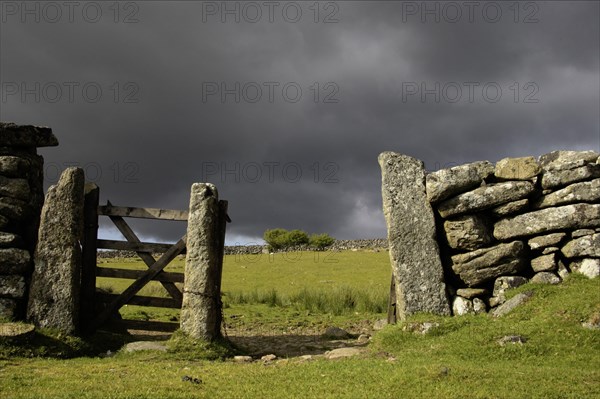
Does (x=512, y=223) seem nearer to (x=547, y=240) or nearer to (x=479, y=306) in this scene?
(x=547, y=240)

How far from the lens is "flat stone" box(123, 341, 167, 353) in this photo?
1353 cm

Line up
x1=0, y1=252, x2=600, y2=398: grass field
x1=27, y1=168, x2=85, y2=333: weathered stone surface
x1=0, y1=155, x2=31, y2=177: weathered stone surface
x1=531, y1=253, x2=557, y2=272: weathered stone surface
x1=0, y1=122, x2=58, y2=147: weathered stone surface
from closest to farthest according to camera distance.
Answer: x1=0, y1=252, x2=600, y2=398: grass field → x1=27, y1=168, x2=85, y2=333: weathered stone surface → x1=0, y1=155, x2=31, y2=177: weathered stone surface → x1=0, y1=122, x2=58, y2=147: weathered stone surface → x1=531, y1=253, x2=557, y2=272: weathered stone surface

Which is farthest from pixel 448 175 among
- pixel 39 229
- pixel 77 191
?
pixel 39 229

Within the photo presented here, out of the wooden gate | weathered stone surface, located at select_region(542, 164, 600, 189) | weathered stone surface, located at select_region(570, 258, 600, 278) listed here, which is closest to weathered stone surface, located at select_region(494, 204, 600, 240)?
weathered stone surface, located at select_region(542, 164, 600, 189)

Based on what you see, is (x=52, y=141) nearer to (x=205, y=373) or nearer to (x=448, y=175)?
(x=205, y=373)

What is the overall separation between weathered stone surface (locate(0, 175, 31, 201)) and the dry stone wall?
1155 centimetres

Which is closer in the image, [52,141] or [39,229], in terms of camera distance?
[39,229]

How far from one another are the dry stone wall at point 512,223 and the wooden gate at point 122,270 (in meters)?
6.87

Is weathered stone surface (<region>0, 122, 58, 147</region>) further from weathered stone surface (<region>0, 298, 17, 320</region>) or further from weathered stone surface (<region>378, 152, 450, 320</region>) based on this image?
weathered stone surface (<region>378, 152, 450, 320</region>)

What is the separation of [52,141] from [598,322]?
1553 cm

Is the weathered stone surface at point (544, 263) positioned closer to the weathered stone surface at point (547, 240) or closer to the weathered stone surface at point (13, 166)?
the weathered stone surface at point (547, 240)

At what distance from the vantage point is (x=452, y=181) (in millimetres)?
15812

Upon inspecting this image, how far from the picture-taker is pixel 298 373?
10945 millimetres

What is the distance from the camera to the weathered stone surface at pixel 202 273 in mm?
13836
